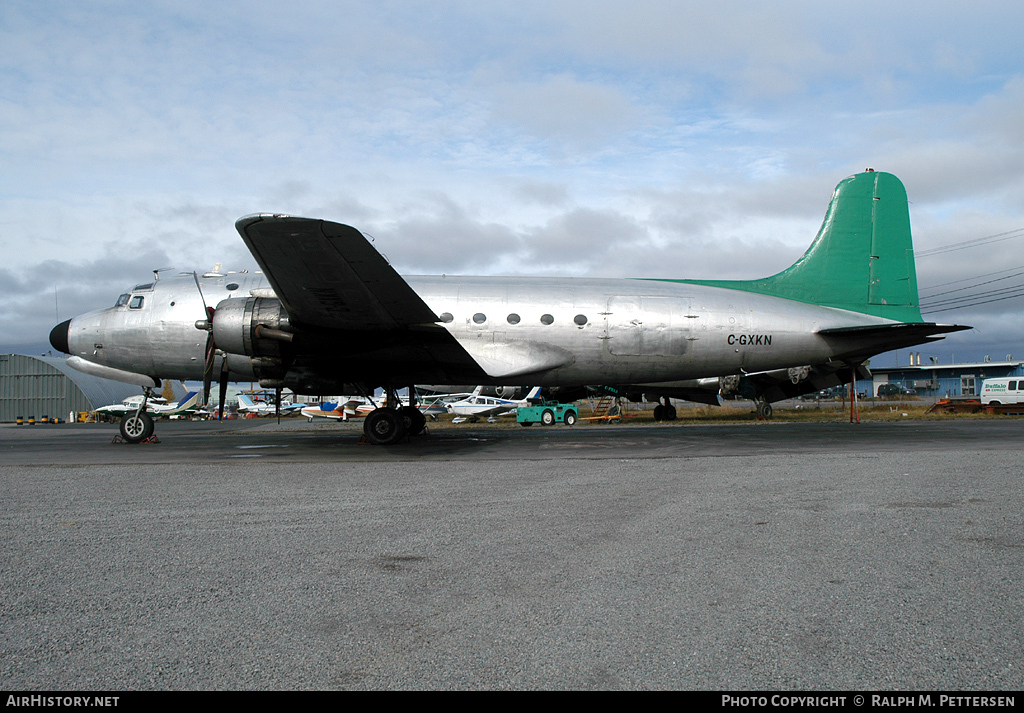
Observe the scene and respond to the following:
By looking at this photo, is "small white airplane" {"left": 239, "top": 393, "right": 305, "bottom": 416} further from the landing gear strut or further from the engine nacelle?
the engine nacelle

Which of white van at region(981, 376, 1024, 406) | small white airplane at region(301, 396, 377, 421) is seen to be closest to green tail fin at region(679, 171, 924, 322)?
small white airplane at region(301, 396, 377, 421)

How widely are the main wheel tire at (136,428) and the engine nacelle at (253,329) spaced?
4455 millimetres

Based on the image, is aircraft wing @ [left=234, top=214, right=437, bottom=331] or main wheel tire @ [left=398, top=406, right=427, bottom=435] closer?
aircraft wing @ [left=234, top=214, right=437, bottom=331]

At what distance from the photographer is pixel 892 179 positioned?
1680cm

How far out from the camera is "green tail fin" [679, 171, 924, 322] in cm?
1670

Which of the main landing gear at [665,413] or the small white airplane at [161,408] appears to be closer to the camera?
the main landing gear at [665,413]

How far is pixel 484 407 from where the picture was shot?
124 ft

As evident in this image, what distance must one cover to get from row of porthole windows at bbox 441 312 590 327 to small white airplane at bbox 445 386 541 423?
836 inches

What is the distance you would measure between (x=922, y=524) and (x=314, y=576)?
Answer: 16.7 ft

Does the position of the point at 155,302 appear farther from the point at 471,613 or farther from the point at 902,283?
the point at 902,283

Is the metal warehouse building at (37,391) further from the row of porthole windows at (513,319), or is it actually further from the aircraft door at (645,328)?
the aircraft door at (645,328)

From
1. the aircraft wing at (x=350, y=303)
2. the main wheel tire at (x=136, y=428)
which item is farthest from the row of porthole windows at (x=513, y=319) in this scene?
the main wheel tire at (x=136, y=428)

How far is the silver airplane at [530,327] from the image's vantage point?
554 inches

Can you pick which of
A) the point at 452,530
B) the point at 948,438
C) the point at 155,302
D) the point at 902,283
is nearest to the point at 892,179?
the point at 902,283
